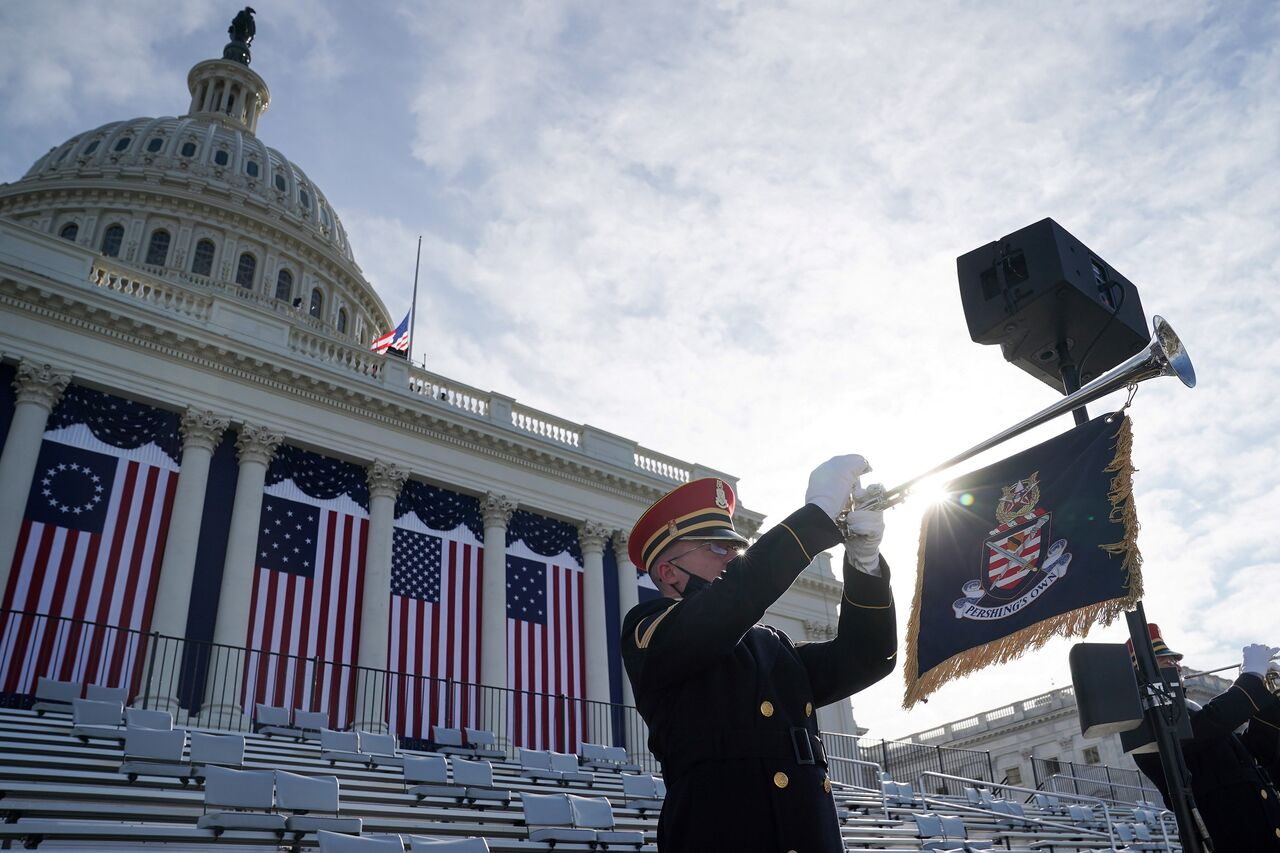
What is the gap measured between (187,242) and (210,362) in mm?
31289

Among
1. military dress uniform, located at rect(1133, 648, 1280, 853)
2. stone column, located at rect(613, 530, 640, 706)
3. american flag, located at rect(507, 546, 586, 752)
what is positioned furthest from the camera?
stone column, located at rect(613, 530, 640, 706)

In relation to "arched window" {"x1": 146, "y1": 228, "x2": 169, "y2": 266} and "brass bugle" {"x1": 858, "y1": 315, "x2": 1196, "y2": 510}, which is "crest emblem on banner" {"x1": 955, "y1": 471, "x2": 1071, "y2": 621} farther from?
"arched window" {"x1": 146, "y1": 228, "x2": 169, "y2": 266}

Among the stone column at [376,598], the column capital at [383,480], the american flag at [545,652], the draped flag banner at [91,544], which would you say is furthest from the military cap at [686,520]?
the column capital at [383,480]

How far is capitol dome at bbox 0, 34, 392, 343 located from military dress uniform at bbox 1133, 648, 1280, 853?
46279 millimetres

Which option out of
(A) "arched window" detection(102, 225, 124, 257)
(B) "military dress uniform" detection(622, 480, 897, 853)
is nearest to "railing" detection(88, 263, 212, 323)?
(B) "military dress uniform" detection(622, 480, 897, 853)

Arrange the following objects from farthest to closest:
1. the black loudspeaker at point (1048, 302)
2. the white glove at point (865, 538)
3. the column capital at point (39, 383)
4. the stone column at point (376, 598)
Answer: the stone column at point (376, 598) < the column capital at point (39, 383) < the black loudspeaker at point (1048, 302) < the white glove at point (865, 538)

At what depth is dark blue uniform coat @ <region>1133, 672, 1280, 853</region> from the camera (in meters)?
6.57

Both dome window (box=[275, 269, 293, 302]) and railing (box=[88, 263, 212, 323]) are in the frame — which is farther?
dome window (box=[275, 269, 293, 302])

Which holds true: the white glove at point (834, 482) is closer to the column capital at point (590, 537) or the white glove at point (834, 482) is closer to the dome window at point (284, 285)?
the column capital at point (590, 537)

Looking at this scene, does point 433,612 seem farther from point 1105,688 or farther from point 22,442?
point 1105,688

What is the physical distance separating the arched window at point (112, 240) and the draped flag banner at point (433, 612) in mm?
32291

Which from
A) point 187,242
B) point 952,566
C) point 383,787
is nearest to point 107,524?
point 383,787

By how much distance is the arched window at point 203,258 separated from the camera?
48.6 meters

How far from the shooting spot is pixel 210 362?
21.6 metres
